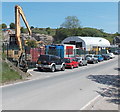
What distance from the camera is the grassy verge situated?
14.8 metres

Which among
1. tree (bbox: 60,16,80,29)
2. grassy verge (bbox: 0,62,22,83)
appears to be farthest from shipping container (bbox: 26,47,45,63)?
tree (bbox: 60,16,80,29)

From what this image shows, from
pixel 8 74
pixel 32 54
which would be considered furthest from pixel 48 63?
pixel 8 74

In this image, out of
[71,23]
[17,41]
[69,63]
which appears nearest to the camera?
[17,41]

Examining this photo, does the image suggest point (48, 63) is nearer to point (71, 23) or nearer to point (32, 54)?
point (32, 54)

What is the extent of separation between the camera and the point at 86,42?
79.6 m

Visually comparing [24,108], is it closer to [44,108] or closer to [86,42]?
[44,108]

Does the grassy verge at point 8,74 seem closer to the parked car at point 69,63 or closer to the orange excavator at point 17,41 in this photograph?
the orange excavator at point 17,41

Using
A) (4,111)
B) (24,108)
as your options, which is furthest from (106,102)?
(4,111)

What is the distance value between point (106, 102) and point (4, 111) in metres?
4.15

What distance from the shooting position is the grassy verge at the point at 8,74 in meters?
14.8

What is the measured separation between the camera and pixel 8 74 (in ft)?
51.5

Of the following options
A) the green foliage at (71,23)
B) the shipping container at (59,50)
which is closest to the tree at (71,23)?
the green foliage at (71,23)

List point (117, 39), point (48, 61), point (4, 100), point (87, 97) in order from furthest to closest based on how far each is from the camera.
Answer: point (117, 39) → point (48, 61) → point (87, 97) → point (4, 100)

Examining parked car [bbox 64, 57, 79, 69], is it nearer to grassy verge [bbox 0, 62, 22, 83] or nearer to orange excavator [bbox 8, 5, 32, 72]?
orange excavator [bbox 8, 5, 32, 72]
